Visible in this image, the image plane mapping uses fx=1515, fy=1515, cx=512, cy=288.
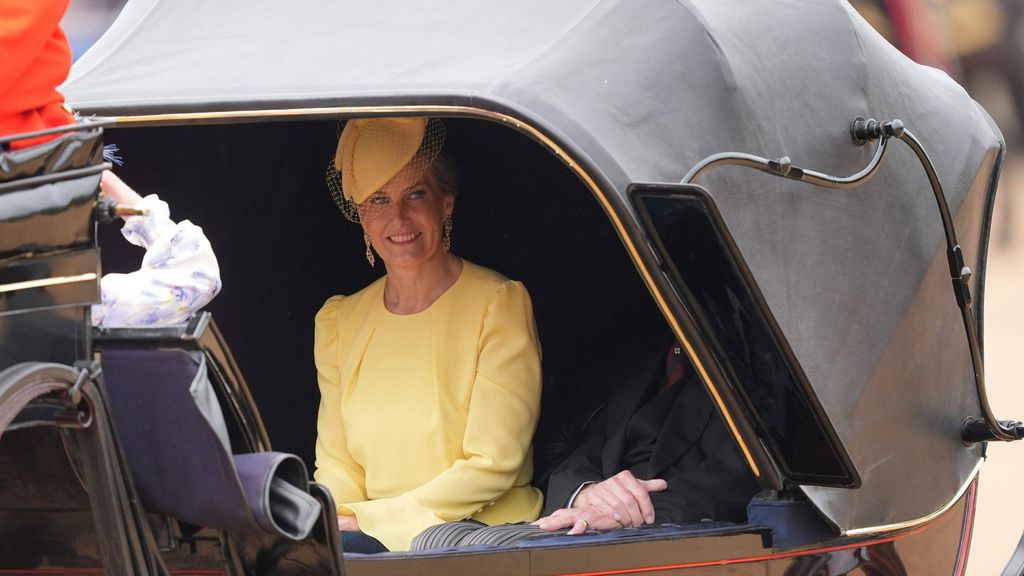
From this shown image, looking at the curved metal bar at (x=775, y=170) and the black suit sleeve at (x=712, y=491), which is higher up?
the curved metal bar at (x=775, y=170)

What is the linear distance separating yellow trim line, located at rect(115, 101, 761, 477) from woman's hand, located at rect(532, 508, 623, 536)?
0.36 meters

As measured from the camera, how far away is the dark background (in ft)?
11.7

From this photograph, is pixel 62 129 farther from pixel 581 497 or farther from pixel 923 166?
pixel 923 166

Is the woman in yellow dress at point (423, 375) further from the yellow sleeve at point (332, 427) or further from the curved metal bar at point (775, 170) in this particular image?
the curved metal bar at point (775, 170)

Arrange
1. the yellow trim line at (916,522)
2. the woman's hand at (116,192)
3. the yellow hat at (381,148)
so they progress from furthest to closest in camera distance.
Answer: the yellow hat at (381,148)
the yellow trim line at (916,522)
the woman's hand at (116,192)

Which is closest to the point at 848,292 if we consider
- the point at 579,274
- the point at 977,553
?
the point at 579,274

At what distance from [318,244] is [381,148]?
2.26ft

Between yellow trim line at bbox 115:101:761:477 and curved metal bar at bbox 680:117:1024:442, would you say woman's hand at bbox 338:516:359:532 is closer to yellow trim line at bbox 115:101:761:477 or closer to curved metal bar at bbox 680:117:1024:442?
yellow trim line at bbox 115:101:761:477

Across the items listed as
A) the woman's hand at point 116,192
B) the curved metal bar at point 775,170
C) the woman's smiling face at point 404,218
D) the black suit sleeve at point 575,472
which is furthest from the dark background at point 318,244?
the woman's hand at point 116,192

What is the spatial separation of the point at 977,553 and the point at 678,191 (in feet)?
8.90

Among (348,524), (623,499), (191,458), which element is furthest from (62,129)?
(623,499)

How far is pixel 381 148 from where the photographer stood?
3.18m

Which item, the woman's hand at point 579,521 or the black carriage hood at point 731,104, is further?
the woman's hand at point 579,521

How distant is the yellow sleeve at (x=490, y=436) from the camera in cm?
306
